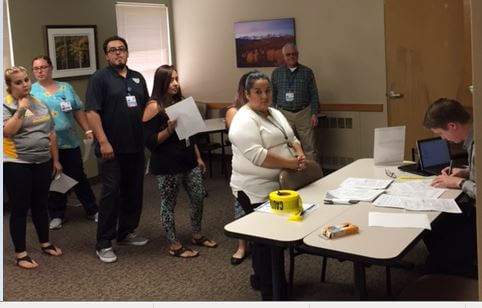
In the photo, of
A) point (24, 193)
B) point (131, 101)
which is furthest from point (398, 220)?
point (24, 193)

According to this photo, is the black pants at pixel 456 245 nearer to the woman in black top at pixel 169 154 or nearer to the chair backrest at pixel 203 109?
the woman in black top at pixel 169 154

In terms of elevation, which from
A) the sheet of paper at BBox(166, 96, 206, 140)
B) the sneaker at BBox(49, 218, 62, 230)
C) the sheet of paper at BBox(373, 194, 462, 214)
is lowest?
the sneaker at BBox(49, 218, 62, 230)

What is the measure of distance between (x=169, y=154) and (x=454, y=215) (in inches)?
67.9

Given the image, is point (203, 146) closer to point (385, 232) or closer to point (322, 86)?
point (322, 86)

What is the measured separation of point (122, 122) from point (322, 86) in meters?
2.93

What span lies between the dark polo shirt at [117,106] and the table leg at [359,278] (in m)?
1.99

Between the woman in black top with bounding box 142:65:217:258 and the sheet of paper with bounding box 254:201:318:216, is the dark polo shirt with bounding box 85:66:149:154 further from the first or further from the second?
the sheet of paper with bounding box 254:201:318:216

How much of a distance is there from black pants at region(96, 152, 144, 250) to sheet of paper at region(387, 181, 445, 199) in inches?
71.3

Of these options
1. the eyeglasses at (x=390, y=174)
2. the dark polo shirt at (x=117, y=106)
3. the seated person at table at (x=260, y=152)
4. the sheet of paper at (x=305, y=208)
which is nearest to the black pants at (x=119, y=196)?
the dark polo shirt at (x=117, y=106)

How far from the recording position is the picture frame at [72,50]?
5.24 m

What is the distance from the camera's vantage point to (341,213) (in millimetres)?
2330

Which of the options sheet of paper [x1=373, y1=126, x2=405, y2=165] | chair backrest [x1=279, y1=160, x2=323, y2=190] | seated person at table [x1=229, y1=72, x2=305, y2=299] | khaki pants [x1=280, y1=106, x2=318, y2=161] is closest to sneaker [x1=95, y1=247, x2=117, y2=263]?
seated person at table [x1=229, y1=72, x2=305, y2=299]

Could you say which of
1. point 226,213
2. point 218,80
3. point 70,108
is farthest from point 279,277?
point 218,80

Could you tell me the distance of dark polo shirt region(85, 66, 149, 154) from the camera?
11.3ft
